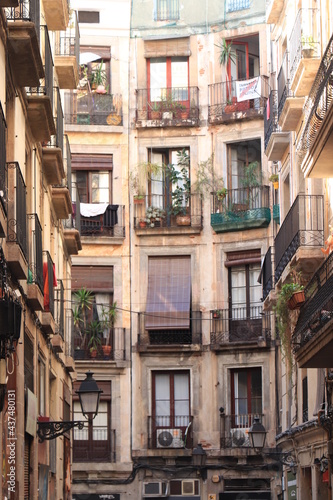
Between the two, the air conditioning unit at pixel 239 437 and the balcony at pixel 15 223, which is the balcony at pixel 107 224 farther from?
the balcony at pixel 15 223

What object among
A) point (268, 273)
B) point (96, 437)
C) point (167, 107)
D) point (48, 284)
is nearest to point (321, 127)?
point (48, 284)

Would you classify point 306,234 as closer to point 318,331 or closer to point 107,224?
point 318,331

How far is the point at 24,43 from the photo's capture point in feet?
47.4

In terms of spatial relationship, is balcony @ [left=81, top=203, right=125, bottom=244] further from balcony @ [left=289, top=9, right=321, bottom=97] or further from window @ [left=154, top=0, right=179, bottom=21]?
balcony @ [left=289, top=9, right=321, bottom=97]

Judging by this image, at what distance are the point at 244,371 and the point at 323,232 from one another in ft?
46.1

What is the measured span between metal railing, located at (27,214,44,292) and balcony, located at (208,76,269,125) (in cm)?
1967

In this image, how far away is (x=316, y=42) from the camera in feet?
73.7

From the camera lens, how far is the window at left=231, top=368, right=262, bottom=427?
36166mm

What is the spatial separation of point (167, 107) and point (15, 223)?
2410 cm

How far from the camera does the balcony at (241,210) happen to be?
120ft

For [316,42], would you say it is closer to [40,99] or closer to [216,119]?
[40,99]

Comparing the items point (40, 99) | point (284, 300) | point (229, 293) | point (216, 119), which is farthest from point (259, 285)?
point (40, 99)

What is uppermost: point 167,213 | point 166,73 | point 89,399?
point 166,73

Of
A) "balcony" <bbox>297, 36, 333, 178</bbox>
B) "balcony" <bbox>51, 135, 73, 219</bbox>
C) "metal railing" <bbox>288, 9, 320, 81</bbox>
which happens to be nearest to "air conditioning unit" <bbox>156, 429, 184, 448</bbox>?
"balcony" <bbox>51, 135, 73, 219</bbox>
